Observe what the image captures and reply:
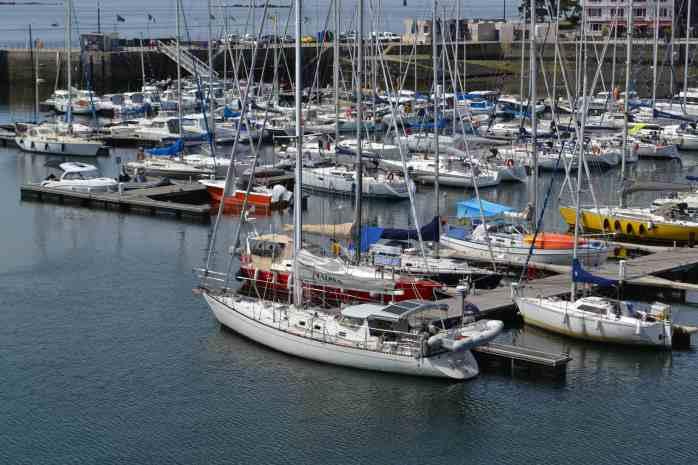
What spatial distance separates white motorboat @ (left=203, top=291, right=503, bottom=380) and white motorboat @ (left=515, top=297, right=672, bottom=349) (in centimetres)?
306

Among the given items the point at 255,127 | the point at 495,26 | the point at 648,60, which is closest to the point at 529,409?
the point at 255,127

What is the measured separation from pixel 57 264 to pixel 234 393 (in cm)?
1425

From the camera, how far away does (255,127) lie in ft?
219

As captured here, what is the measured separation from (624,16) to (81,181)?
208 ft

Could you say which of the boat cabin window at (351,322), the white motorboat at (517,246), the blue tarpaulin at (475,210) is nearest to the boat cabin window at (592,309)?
the white motorboat at (517,246)

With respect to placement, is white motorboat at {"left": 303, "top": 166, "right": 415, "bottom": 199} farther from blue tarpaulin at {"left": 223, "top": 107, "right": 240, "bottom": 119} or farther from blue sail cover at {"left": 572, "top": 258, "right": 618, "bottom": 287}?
blue tarpaulin at {"left": 223, "top": 107, "right": 240, "bottom": 119}

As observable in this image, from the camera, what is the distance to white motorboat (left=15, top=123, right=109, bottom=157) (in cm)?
6259

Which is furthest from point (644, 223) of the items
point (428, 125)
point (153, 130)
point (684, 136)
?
point (153, 130)

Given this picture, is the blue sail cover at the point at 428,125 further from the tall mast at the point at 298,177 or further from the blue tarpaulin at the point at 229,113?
the tall mast at the point at 298,177

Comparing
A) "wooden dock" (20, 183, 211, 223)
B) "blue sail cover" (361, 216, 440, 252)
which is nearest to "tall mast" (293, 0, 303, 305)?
"blue sail cover" (361, 216, 440, 252)

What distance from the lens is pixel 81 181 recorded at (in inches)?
2008

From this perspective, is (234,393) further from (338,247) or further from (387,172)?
(387,172)

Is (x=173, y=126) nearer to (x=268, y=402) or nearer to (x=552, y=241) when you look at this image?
(x=552, y=241)

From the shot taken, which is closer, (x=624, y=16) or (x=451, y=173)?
(x=451, y=173)
